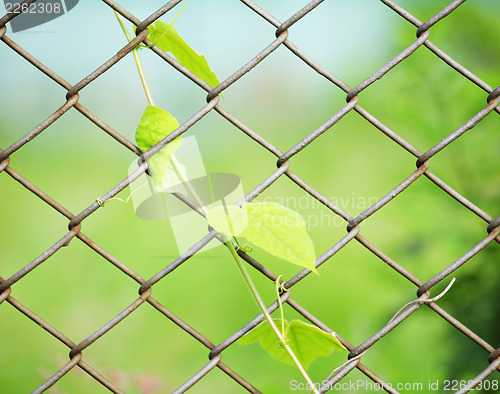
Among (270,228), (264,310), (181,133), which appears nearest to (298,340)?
(264,310)

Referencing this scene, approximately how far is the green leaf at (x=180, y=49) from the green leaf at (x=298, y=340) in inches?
12.5

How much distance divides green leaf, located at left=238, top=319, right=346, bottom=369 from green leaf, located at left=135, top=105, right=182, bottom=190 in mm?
233

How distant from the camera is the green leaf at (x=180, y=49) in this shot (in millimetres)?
627

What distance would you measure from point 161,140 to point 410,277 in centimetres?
36

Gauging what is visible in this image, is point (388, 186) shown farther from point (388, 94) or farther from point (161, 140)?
point (161, 140)

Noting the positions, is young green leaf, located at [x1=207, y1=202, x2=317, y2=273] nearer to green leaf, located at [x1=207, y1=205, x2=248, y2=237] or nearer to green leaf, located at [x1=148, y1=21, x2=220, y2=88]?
green leaf, located at [x1=207, y1=205, x2=248, y2=237]

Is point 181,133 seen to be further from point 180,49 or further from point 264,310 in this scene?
point 264,310

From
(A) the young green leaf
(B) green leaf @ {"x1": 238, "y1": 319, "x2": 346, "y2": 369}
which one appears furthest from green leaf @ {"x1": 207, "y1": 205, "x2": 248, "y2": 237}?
(B) green leaf @ {"x1": 238, "y1": 319, "x2": 346, "y2": 369}

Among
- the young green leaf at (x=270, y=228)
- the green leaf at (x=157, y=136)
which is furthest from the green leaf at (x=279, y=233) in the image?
the green leaf at (x=157, y=136)

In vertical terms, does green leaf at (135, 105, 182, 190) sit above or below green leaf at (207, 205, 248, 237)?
above

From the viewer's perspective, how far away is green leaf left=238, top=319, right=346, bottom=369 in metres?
0.68

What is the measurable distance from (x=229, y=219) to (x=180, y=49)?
0.21m

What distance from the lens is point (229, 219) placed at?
0.62 meters

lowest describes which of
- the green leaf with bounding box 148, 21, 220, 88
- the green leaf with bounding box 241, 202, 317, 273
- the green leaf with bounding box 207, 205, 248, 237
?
the green leaf with bounding box 241, 202, 317, 273
